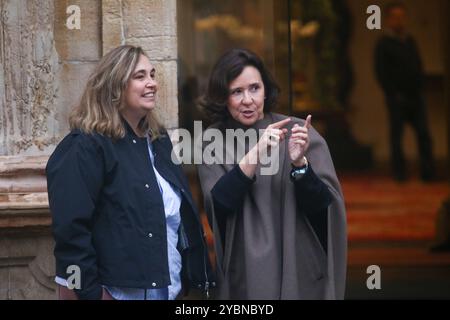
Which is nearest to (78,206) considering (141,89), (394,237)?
(141,89)

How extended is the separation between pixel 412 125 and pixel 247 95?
422 inches

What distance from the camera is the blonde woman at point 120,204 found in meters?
4.70

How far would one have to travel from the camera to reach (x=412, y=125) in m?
15.4

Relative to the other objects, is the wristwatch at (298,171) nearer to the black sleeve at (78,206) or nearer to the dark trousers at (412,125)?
the black sleeve at (78,206)

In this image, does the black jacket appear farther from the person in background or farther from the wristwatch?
the person in background

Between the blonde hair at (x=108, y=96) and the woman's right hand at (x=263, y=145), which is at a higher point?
the blonde hair at (x=108, y=96)

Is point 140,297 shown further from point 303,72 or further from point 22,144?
point 303,72

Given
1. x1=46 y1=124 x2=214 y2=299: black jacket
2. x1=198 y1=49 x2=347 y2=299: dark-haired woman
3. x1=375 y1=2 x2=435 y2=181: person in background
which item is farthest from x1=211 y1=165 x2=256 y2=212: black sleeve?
x1=375 y1=2 x2=435 y2=181: person in background

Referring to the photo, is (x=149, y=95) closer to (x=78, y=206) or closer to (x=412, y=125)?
(x=78, y=206)

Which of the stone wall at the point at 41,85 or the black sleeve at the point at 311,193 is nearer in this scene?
the black sleeve at the point at 311,193

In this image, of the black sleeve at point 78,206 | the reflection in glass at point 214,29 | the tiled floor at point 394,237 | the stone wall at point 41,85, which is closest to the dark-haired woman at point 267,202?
the black sleeve at point 78,206

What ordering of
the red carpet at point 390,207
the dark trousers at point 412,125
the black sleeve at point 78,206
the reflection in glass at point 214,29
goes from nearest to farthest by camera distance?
the black sleeve at point 78,206 → the red carpet at point 390,207 → the dark trousers at point 412,125 → the reflection in glass at point 214,29

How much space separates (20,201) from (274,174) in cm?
175

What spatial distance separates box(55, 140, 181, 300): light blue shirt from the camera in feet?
15.9
